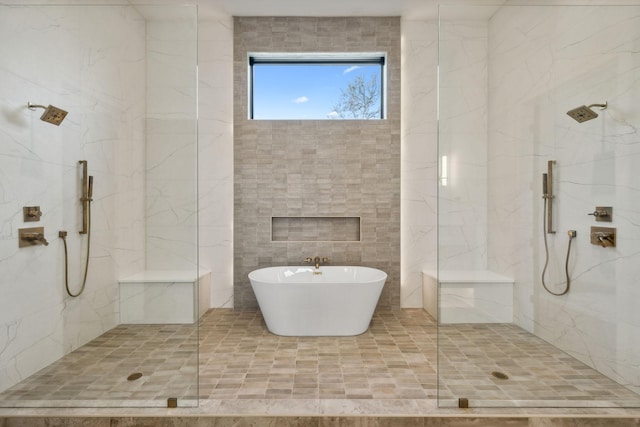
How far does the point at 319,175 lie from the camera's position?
155 inches

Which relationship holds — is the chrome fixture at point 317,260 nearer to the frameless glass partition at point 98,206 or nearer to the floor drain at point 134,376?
the frameless glass partition at point 98,206

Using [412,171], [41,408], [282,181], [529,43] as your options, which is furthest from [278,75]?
[41,408]

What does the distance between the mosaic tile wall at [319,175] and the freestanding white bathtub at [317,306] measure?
81 cm

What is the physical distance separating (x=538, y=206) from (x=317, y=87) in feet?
9.42

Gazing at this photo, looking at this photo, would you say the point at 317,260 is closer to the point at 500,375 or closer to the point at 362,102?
the point at 362,102

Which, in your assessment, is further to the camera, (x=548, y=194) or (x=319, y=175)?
(x=319, y=175)

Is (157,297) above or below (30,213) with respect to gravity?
below

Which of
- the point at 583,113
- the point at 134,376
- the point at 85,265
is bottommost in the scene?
the point at 134,376

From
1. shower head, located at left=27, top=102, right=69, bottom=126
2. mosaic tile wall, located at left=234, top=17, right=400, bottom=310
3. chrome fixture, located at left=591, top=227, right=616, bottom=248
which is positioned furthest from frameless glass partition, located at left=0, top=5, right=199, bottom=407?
chrome fixture, located at left=591, top=227, right=616, bottom=248

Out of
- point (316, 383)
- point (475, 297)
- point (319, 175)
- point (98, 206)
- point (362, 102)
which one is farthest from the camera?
Answer: point (362, 102)

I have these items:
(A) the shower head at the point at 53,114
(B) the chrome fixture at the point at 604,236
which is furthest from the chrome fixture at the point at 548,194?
(A) the shower head at the point at 53,114

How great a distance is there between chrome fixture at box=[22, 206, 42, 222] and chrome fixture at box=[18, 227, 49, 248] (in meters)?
0.06

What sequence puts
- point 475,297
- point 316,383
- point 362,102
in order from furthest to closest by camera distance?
1. point 362,102
2. point 316,383
3. point 475,297

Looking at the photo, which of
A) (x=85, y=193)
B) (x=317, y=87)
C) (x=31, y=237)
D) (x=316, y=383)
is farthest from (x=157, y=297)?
(x=317, y=87)
